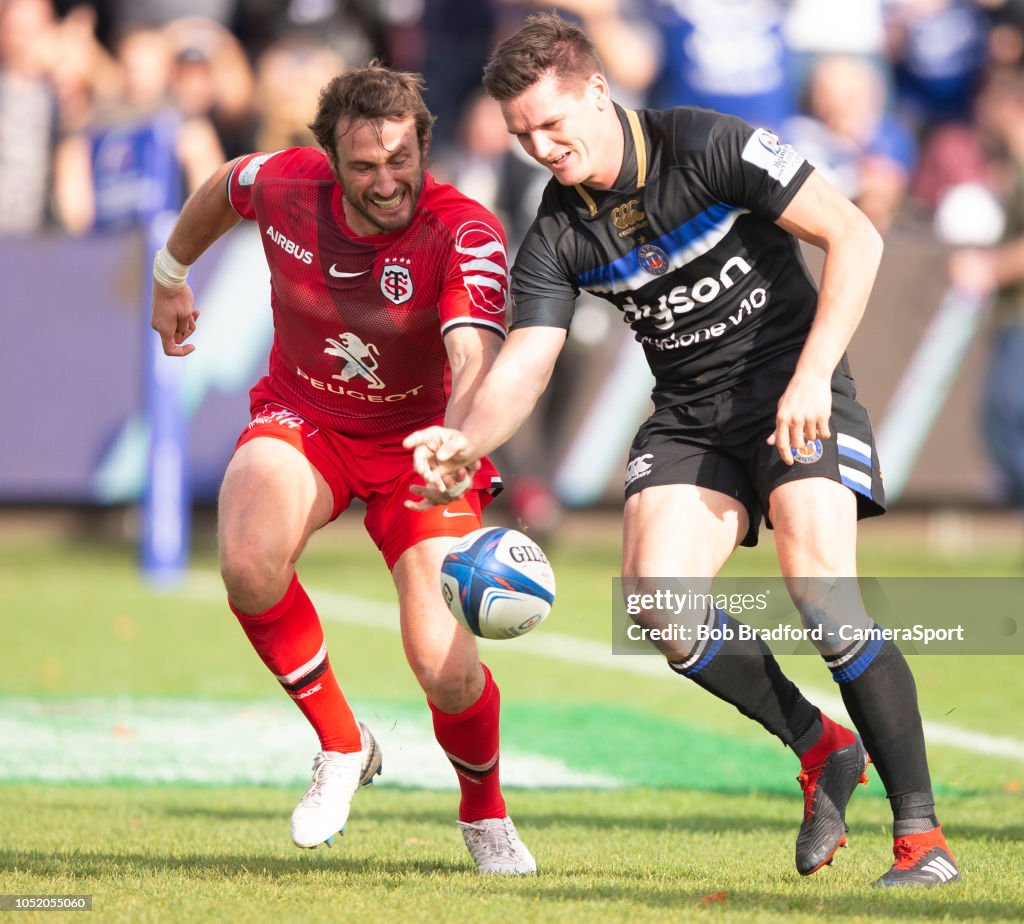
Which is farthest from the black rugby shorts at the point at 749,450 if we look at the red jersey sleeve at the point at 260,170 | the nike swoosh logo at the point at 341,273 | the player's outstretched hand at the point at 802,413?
the red jersey sleeve at the point at 260,170

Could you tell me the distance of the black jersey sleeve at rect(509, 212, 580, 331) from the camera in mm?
4996

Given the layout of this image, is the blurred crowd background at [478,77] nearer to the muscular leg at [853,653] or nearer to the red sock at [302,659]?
the red sock at [302,659]

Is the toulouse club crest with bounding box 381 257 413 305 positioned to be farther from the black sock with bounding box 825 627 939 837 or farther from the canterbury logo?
the black sock with bounding box 825 627 939 837

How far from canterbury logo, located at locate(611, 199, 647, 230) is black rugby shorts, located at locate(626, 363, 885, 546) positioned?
610 millimetres

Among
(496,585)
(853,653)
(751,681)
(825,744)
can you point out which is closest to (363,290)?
(496,585)

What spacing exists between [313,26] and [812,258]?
537 centimetres

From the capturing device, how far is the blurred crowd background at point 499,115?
42.9 feet

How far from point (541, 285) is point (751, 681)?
1.34m

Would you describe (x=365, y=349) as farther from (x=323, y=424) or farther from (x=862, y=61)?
(x=862, y=61)

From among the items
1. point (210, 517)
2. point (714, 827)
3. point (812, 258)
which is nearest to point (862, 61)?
point (812, 258)

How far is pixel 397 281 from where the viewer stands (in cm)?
Result: 534

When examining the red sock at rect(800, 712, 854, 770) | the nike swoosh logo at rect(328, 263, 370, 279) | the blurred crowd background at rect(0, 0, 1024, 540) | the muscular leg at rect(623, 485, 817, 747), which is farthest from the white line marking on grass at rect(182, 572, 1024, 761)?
the nike swoosh logo at rect(328, 263, 370, 279)

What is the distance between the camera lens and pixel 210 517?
554 inches

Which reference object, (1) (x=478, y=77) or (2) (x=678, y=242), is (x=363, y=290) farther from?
(1) (x=478, y=77)
